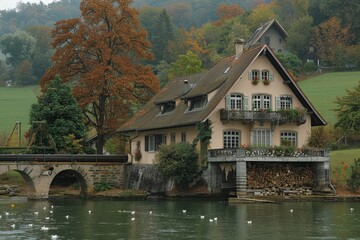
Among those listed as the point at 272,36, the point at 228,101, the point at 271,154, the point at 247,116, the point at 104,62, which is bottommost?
the point at 271,154

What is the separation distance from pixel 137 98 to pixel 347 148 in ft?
70.7

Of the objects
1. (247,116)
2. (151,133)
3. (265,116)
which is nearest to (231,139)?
(247,116)

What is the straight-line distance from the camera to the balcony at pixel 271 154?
190 feet

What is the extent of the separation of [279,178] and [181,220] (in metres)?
18.3

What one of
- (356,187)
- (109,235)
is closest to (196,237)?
(109,235)

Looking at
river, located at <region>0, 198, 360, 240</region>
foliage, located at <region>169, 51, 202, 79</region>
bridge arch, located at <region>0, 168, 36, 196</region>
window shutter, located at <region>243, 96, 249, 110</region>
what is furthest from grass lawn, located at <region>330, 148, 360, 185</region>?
foliage, located at <region>169, 51, 202, 79</region>

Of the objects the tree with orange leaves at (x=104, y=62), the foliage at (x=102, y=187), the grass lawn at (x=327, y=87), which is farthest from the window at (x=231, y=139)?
the grass lawn at (x=327, y=87)

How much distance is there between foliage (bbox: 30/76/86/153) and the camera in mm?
72812

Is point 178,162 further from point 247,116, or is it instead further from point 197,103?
point 197,103

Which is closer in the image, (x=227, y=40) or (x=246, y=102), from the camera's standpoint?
(x=246, y=102)

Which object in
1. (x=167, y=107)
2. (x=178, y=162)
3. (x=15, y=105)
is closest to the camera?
(x=178, y=162)

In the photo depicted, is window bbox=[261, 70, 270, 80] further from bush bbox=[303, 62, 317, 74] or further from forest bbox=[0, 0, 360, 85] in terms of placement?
bush bbox=[303, 62, 317, 74]

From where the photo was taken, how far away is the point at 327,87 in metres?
113

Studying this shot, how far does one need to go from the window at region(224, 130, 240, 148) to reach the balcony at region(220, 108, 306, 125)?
1.32 meters
